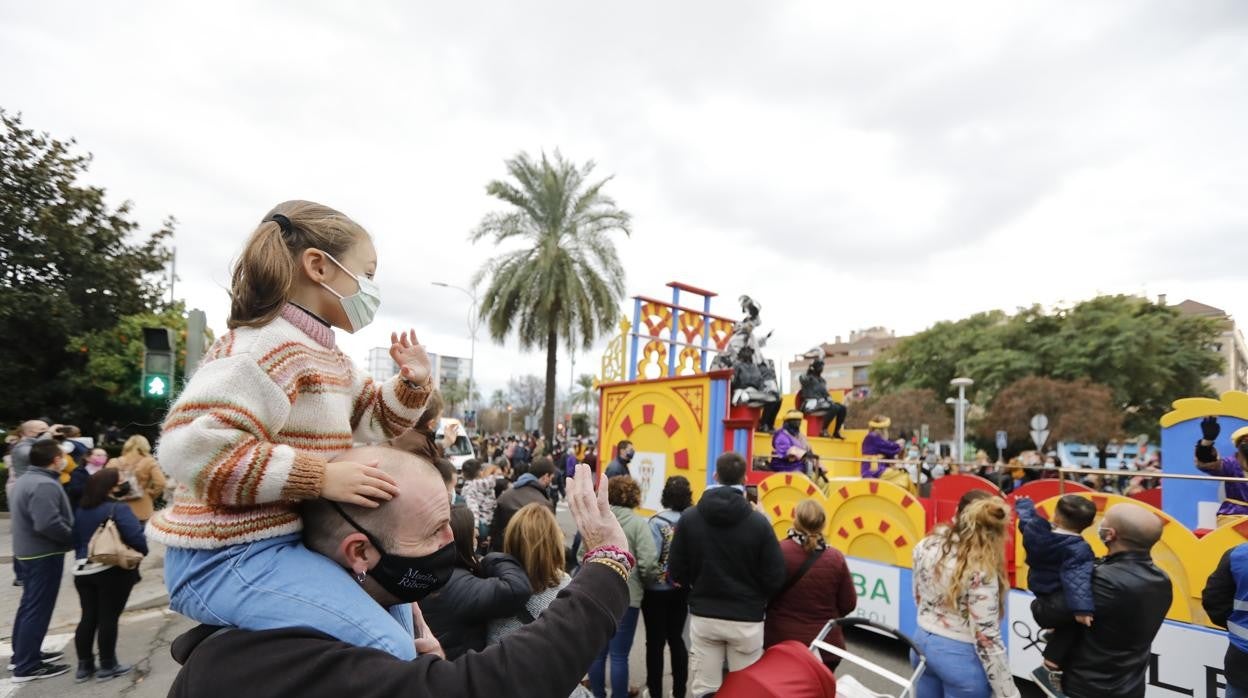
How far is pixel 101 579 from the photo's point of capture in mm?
4906

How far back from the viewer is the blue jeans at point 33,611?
4.97 metres

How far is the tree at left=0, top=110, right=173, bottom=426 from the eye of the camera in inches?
608

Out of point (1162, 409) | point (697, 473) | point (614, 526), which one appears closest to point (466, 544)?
point (614, 526)

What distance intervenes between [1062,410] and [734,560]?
2714 cm

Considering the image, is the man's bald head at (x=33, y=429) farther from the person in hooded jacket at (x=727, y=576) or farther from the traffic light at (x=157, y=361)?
the person in hooded jacket at (x=727, y=576)

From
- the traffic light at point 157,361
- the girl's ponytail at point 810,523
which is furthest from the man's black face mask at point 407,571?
the traffic light at point 157,361

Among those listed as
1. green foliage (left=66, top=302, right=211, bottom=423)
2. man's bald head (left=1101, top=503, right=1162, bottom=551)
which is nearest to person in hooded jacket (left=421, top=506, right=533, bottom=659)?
man's bald head (left=1101, top=503, right=1162, bottom=551)

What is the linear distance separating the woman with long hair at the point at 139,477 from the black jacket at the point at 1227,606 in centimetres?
755

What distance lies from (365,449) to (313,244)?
1.60ft

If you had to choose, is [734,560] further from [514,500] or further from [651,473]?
[651,473]

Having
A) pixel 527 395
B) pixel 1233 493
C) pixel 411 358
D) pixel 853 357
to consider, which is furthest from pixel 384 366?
pixel 853 357

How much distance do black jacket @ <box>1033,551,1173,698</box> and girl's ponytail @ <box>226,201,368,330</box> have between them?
3.90 meters

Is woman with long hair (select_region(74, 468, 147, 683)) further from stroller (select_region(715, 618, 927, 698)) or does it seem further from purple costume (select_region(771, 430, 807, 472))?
purple costume (select_region(771, 430, 807, 472))

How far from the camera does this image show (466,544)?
10.3 ft
